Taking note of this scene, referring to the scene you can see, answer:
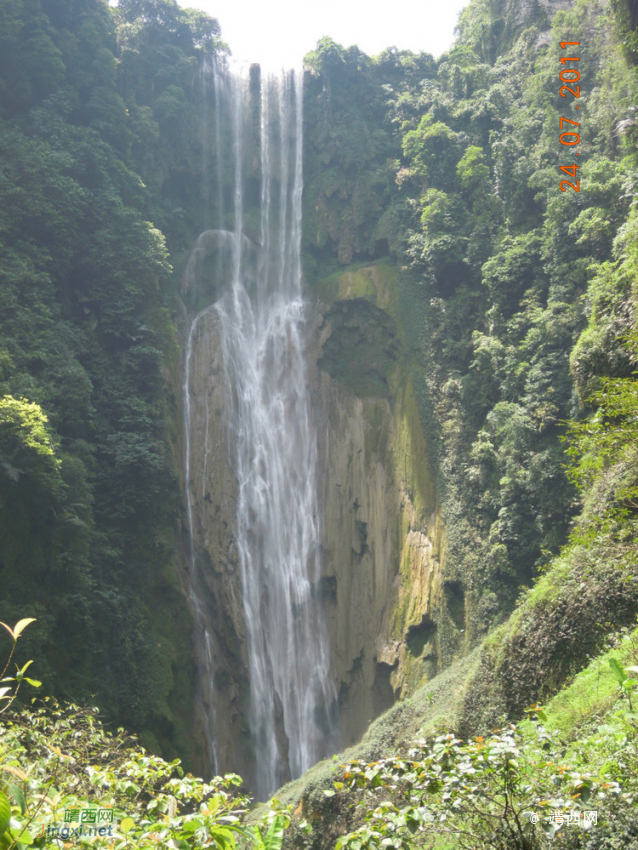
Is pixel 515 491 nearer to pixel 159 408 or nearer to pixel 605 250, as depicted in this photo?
pixel 605 250

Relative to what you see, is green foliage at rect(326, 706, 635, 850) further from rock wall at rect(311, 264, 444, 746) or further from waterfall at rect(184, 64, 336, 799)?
waterfall at rect(184, 64, 336, 799)

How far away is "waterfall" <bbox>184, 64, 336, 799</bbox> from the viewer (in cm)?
2130

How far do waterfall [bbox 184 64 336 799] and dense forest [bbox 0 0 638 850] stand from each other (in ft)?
3.79

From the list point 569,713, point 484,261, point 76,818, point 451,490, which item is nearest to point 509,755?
point 76,818

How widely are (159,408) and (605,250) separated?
15.1 meters

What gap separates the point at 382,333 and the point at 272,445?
21.1 feet

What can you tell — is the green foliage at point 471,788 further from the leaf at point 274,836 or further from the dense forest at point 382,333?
the dense forest at point 382,333

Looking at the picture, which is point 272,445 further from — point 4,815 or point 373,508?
point 4,815

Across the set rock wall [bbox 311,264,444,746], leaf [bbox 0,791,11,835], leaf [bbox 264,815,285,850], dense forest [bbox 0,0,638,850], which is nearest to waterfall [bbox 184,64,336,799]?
rock wall [bbox 311,264,444,746]

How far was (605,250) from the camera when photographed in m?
18.2

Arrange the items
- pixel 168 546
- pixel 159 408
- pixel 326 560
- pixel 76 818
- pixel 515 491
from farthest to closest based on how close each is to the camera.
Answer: pixel 326 560, pixel 159 408, pixel 168 546, pixel 515 491, pixel 76 818

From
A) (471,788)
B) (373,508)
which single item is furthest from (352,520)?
(471,788)

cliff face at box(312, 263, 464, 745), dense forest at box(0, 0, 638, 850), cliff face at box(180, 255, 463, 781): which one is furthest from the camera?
cliff face at box(180, 255, 463, 781)

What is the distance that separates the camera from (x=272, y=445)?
2478 centimetres
